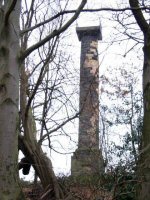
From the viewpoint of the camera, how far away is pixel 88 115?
1973 cm

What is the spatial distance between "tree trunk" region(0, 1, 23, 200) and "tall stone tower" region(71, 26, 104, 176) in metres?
9.54

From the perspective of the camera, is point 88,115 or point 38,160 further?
point 88,115

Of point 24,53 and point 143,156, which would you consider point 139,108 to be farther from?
point 24,53

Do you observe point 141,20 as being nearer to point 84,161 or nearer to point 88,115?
point 84,161

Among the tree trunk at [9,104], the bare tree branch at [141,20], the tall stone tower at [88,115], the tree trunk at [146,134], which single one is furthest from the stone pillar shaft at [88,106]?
the tree trunk at [9,104]

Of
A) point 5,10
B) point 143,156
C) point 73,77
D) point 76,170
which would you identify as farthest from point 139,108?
point 5,10

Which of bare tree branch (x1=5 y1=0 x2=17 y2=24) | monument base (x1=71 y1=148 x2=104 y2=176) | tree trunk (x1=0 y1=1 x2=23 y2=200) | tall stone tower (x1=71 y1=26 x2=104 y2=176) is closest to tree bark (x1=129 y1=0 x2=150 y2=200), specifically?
tree trunk (x1=0 y1=1 x2=23 y2=200)

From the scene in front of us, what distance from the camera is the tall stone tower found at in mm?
16938

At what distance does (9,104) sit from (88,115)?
1495 centimetres

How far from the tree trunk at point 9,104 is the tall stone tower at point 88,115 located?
31.3 ft

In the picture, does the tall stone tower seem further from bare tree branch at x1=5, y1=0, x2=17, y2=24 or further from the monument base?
bare tree branch at x1=5, y1=0, x2=17, y2=24

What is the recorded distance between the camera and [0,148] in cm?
470

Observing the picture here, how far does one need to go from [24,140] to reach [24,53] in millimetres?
3867

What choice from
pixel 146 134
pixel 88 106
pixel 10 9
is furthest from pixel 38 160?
pixel 88 106
